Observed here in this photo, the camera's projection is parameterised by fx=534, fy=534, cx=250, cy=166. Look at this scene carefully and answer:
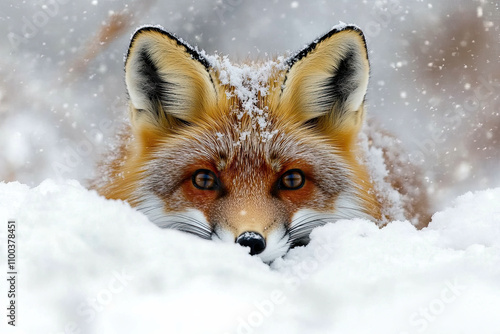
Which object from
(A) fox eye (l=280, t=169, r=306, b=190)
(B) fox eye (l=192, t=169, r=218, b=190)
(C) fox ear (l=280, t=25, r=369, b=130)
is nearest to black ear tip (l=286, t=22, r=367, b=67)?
(C) fox ear (l=280, t=25, r=369, b=130)


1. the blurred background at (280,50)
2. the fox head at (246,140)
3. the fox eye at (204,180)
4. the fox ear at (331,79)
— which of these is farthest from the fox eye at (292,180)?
the blurred background at (280,50)

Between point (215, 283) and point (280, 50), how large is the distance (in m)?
5.99

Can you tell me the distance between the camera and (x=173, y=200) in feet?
9.89

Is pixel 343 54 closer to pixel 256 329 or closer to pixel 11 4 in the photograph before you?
pixel 256 329

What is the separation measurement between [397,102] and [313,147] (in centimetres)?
511

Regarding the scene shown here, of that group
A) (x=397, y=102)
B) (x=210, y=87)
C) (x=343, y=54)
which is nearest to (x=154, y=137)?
(x=210, y=87)

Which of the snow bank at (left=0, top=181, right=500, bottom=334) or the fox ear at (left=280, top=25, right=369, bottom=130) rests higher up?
the fox ear at (left=280, top=25, right=369, bottom=130)

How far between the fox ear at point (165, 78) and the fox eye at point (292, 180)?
667 millimetres

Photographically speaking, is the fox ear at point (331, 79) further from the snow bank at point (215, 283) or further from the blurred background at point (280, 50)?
the blurred background at point (280, 50)

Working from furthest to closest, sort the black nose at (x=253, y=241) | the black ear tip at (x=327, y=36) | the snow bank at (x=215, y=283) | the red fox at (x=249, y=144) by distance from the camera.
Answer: the black ear tip at (x=327, y=36)
the red fox at (x=249, y=144)
the black nose at (x=253, y=241)
the snow bank at (x=215, y=283)

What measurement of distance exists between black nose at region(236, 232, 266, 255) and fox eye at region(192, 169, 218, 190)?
486 mm

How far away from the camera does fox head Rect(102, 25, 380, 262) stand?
9.48 ft

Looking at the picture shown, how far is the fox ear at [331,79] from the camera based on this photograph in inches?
126

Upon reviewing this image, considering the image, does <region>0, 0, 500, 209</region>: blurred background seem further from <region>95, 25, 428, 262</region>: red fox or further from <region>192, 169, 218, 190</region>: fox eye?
<region>192, 169, 218, 190</region>: fox eye
